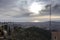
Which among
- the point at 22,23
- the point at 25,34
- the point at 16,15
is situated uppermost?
the point at 16,15

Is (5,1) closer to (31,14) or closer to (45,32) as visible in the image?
(31,14)

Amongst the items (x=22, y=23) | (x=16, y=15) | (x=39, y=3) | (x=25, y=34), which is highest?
(x=39, y=3)

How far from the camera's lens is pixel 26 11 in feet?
8.39

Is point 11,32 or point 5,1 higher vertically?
point 5,1

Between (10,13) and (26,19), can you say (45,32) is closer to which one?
(26,19)

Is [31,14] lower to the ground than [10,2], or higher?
lower

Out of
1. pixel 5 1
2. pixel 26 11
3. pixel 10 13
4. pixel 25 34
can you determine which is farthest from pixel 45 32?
pixel 5 1

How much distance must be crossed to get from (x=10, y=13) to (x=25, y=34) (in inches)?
21.9

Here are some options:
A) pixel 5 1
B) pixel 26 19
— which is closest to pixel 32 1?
pixel 26 19

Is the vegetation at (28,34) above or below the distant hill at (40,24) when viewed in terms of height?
below

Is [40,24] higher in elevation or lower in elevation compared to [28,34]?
higher

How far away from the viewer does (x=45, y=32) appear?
2.53m

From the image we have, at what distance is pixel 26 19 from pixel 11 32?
0.43 meters

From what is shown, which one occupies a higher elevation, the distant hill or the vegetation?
the distant hill
